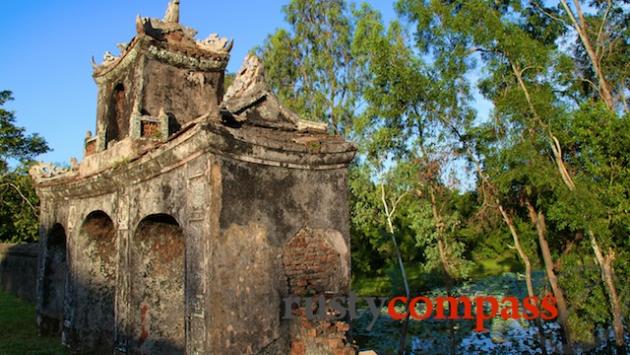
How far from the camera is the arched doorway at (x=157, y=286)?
25.0 ft

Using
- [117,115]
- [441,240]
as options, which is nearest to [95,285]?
[117,115]

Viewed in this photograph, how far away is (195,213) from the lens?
5.96 meters

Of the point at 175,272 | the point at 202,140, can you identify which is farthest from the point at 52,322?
the point at 202,140

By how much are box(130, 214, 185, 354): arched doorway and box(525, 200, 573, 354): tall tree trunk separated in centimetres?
1005

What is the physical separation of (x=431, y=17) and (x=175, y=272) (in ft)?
38.2

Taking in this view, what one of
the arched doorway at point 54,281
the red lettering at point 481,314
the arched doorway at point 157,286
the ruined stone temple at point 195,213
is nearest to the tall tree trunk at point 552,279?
the red lettering at point 481,314

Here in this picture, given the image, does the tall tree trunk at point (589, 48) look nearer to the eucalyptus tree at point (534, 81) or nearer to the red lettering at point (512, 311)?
the eucalyptus tree at point (534, 81)

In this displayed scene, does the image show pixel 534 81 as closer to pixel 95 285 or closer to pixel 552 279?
pixel 552 279

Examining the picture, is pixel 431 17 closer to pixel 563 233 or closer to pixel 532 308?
pixel 563 233

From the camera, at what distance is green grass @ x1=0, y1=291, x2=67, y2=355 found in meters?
9.24

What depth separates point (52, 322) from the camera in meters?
11.0

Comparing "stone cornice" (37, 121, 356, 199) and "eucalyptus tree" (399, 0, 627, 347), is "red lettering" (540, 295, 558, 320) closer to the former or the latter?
Answer: "eucalyptus tree" (399, 0, 627, 347)

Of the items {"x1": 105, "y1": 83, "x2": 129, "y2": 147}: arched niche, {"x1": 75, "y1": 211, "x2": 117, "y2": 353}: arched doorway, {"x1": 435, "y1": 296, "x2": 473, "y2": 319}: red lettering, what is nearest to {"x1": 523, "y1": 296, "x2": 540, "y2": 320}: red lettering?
{"x1": 435, "y1": 296, "x2": 473, "y2": 319}: red lettering

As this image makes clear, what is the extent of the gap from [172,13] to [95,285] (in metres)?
6.18
